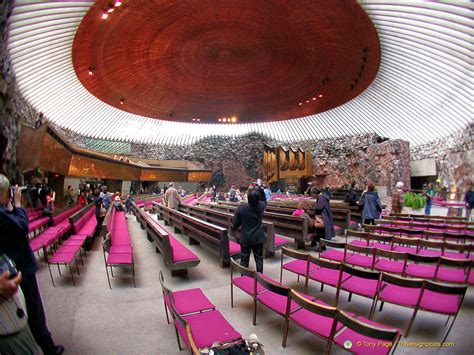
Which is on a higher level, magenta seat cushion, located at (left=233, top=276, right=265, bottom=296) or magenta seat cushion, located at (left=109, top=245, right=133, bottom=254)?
magenta seat cushion, located at (left=109, top=245, right=133, bottom=254)

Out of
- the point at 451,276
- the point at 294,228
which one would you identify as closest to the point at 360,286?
the point at 451,276

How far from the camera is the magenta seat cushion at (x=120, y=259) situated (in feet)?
11.6

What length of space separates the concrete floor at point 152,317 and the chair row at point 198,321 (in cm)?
29

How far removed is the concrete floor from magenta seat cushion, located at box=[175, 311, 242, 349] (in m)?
0.34

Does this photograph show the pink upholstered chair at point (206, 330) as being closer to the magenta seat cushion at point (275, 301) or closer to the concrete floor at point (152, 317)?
the concrete floor at point (152, 317)

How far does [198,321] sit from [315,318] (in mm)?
1009

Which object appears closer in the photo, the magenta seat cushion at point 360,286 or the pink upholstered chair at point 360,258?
the magenta seat cushion at point 360,286

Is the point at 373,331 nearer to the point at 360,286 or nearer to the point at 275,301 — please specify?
the point at 275,301

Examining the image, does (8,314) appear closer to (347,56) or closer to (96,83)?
(347,56)

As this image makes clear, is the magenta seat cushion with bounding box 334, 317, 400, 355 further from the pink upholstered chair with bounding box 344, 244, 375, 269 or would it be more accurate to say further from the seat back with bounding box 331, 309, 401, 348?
the pink upholstered chair with bounding box 344, 244, 375, 269

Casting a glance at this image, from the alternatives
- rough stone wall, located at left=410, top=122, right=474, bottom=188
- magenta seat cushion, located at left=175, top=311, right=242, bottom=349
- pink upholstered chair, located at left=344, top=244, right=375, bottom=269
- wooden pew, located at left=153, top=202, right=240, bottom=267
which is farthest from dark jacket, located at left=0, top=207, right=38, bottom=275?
rough stone wall, located at left=410, top=122, right=474, bottom=188

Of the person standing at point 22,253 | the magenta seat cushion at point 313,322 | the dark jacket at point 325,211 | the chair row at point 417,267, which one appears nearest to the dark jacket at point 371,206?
the dark jacket at point 325,211

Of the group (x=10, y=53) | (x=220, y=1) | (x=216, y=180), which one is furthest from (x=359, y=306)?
(x=216, y=180)

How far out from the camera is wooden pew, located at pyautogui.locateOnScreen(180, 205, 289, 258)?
4715 mm
